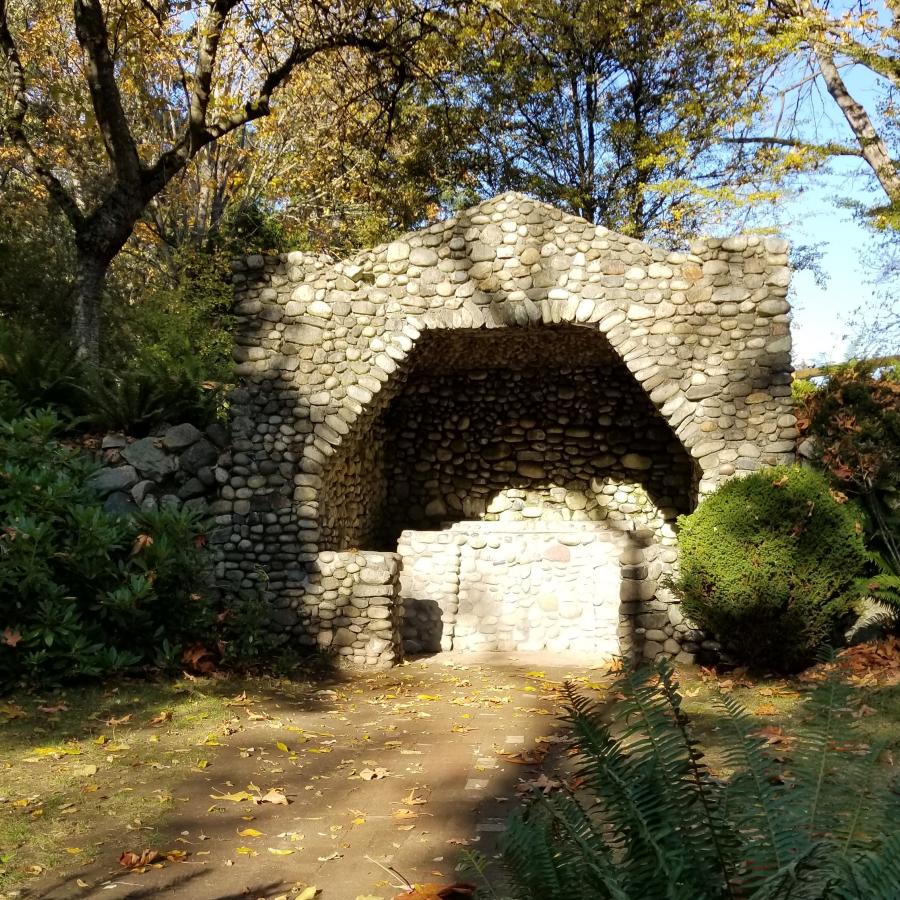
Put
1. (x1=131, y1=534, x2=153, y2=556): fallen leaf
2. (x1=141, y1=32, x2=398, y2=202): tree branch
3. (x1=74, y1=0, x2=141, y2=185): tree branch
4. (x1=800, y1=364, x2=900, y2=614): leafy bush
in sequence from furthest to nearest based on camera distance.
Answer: (x1=141, y1=32, x2=398, y2=202): tree branch < (x1=74, y1=0, x2=141, y2=185): tree branch < (x1=131, y1=534, x2=153, y2=556): fallen leaf < (x1=800, y1=364, x2=900, y2=614): leafy bush

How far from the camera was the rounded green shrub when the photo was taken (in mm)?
6852

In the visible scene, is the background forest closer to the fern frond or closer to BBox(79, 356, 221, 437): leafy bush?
BBox(79, 356, 221, 437): leafy bush

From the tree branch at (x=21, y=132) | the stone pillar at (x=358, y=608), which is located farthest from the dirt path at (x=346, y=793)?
the tree branch at (x=21, y=132)

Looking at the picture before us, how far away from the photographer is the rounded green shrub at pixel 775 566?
22.5 feet

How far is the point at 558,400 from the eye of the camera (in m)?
10.6

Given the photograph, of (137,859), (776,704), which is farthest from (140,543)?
(776,704)

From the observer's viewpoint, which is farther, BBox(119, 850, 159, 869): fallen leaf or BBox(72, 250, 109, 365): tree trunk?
BBox(72, 250, 109, 365): tree trunk

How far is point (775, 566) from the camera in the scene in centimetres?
690

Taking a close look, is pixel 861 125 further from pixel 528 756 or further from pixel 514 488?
pixel 528 756

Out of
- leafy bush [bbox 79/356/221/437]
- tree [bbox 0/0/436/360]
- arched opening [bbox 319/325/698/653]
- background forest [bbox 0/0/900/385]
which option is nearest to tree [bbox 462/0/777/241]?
background forest [bbox 0/0/900/385]

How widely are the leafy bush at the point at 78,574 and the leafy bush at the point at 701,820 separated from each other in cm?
562

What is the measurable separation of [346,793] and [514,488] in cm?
635

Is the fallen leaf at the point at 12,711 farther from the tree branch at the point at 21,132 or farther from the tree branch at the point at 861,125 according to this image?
the tree branch at the point at 861,125

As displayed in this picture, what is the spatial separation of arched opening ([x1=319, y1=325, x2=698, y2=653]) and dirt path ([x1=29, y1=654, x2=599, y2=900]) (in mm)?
1470
